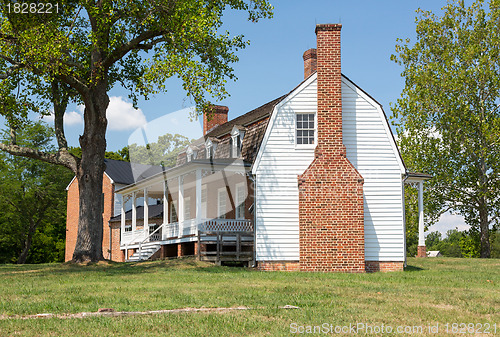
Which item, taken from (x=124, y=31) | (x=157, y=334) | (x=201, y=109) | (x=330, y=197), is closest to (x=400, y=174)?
(x=330, y=197)

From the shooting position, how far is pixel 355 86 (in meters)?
18.6

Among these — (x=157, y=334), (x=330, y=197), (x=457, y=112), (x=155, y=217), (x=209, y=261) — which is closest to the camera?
(x=157, y=334)

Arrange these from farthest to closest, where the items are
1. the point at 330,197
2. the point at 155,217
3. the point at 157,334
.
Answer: the point at 155,217, the point at 330,197, the point at 157,334

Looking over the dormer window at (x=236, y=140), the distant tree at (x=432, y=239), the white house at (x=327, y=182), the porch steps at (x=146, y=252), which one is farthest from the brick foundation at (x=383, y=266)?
the distant tree at (x=432, y=239)

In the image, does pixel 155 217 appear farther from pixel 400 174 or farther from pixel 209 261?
pixel 400 174

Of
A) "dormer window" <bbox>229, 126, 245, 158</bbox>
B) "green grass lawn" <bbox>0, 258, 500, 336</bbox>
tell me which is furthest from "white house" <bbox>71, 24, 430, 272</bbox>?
"dormer window" <bbox>229, 126, 245, 158</bbox>

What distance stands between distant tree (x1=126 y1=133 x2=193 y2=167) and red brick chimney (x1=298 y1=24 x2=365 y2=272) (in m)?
13.9

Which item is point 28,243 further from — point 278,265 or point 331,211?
point 331,211

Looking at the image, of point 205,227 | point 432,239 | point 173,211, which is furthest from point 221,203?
point 432,239

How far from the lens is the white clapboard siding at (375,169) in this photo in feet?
59.6

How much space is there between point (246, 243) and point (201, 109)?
18.3ft

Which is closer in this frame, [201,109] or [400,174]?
[400,174]

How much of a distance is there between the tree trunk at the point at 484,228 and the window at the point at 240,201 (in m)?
16.3

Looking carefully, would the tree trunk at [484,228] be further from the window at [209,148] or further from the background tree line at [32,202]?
the background tree line at [32,202]
